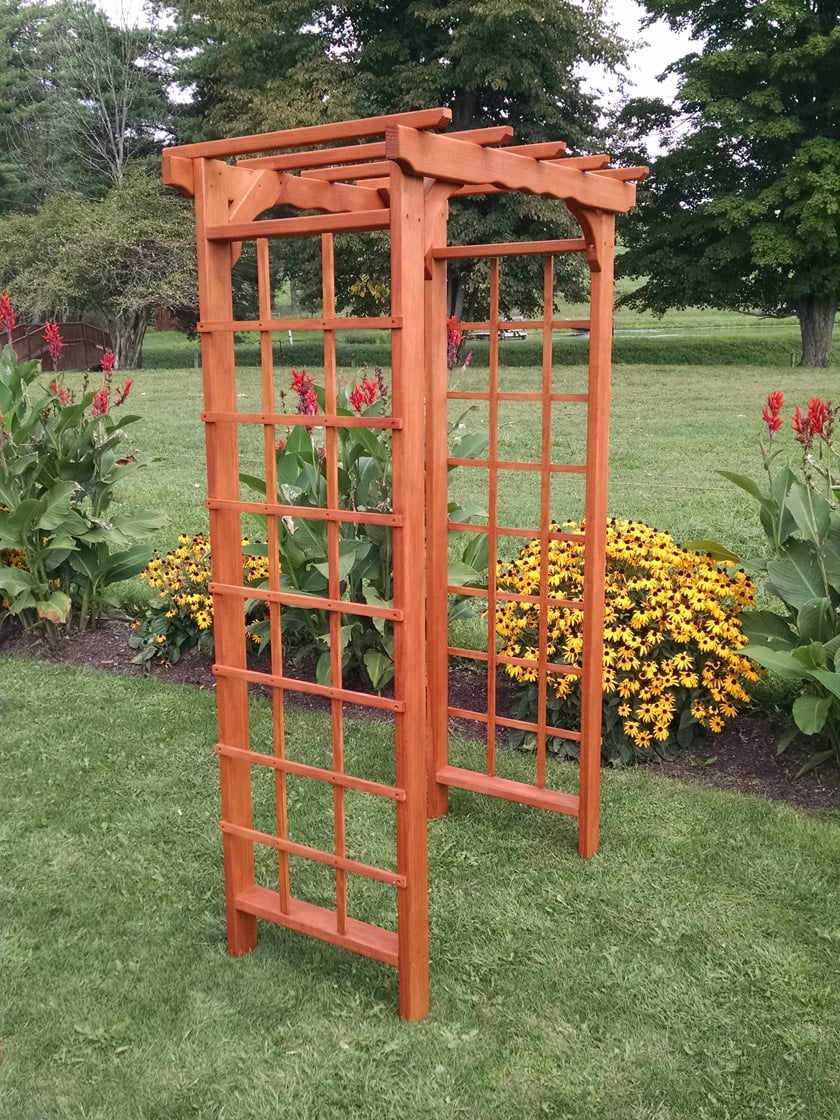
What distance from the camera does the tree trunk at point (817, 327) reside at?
20.8 m

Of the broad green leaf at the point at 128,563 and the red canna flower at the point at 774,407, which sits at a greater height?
the red canna flower at the point at 774,407

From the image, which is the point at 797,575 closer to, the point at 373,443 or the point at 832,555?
the point at 832,555

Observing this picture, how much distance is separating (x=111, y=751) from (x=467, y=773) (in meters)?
1.46

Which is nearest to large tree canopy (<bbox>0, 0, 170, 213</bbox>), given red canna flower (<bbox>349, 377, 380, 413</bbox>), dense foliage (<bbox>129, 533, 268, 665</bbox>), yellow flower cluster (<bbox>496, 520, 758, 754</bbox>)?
dense foliage (<bbox>129, 533, 268, 665</bbox>)

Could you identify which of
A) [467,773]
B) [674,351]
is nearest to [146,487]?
[467,773]

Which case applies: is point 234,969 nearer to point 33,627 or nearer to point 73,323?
point 33,627

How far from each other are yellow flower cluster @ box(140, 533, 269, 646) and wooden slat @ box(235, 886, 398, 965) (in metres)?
2.00

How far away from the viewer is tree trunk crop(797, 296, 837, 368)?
2083cm

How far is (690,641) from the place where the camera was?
12.0 ft

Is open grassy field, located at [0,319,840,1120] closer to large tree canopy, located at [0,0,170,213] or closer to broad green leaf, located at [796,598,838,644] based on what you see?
broad green leaf, located at [796,598,838,644]

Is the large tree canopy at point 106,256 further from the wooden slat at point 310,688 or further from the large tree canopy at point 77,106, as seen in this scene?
the wooden slat at point 310,688

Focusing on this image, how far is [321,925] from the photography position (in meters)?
2.56

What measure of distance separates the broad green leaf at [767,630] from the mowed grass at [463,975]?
56 cm

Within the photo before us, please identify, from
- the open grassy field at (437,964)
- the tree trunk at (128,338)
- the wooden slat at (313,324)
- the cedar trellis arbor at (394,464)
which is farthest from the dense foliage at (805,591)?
the tree trunk at (128,338)
